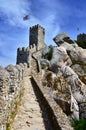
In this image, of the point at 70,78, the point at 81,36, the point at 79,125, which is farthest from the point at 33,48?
the point at 79,125

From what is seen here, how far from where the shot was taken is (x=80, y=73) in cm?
3297

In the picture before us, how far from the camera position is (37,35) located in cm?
5112

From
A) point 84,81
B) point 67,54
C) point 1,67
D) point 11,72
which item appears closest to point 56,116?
point 11,72

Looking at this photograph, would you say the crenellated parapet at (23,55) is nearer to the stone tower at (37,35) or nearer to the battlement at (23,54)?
the battlement at (23,54)

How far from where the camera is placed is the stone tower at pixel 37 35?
50509 millimetres

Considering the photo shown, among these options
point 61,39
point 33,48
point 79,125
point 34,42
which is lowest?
point 79,125

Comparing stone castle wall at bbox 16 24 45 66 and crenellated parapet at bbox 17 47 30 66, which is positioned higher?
stone castle wall at bbox 16 24 45 66

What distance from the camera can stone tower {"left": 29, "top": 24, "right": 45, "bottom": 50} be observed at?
50509mm

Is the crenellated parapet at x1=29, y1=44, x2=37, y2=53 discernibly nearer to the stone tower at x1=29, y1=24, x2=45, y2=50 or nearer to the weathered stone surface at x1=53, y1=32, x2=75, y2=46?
the stone tower at x1=29, y1=24, x2=45, y2=50

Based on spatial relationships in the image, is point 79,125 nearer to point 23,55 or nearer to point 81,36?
point 23,55

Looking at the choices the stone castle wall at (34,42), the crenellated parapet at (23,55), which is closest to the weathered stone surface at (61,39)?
the stone castle wall at (34,42)

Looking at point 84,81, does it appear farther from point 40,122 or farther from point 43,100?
point 40,122

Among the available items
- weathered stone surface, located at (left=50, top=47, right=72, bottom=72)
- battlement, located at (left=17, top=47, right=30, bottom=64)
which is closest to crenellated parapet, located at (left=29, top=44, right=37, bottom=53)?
battlement, located at (left=17, top=47, right=30, bottom=64)

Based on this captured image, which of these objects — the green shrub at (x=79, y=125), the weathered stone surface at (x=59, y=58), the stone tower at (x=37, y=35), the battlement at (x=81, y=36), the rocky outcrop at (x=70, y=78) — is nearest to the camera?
the green shrub at (x=79, y=125)
